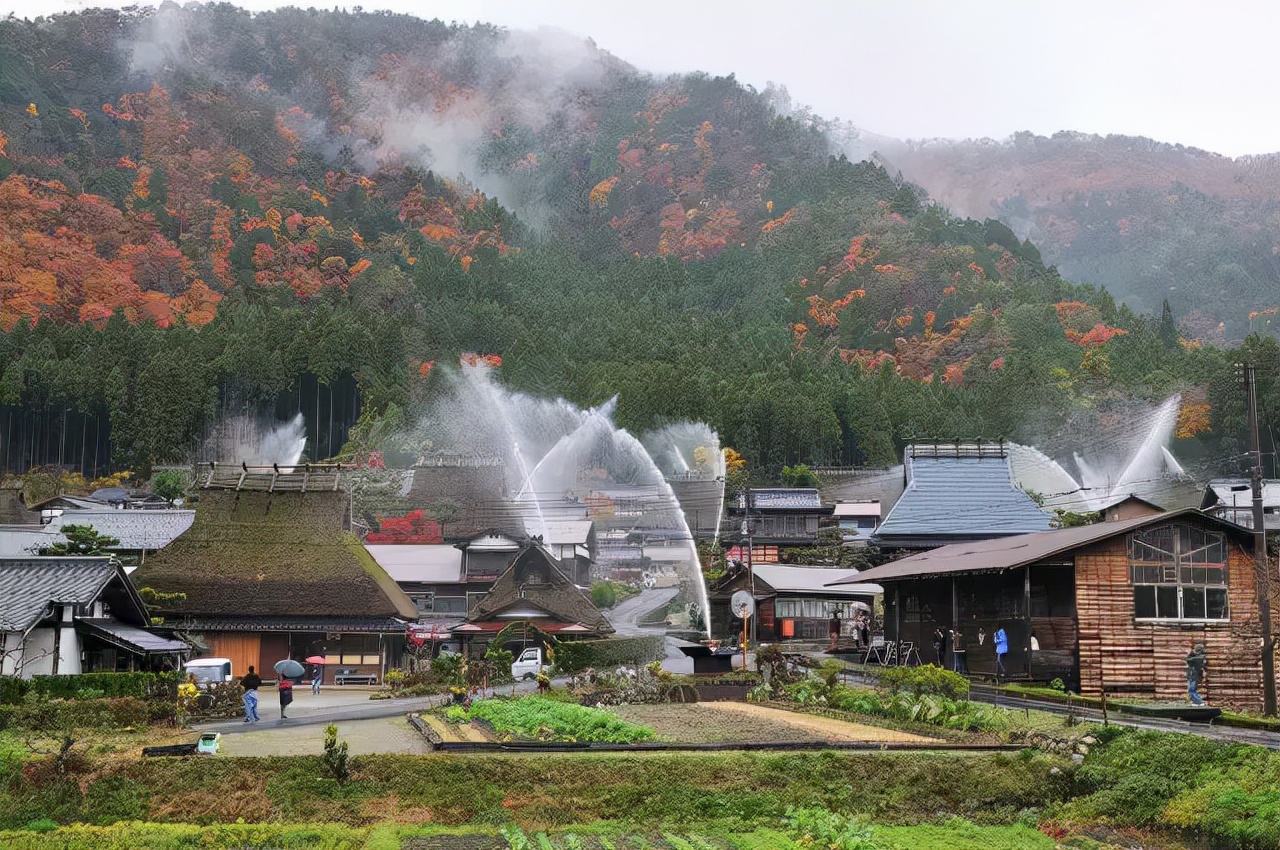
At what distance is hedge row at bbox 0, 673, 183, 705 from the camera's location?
1056 inches

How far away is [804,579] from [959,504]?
7.96 meters

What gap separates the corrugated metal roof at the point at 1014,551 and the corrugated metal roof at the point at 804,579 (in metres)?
14.3

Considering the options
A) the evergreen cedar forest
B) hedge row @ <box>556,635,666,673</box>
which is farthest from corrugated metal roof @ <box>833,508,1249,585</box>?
the evergreen cedar forest

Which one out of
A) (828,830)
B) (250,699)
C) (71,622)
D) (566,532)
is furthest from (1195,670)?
(566,532)

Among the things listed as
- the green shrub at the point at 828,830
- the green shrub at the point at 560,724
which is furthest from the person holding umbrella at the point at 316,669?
the green shrub at the point at 828,830

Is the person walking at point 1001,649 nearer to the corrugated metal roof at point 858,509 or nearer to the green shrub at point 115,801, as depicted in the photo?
the green shrub at point 115,801

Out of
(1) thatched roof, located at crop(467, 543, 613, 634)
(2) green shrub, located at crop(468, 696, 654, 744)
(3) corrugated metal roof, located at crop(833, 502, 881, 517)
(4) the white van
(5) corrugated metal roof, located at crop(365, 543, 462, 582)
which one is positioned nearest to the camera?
(2) green shrub, located at crop(468, 696, 654, 744)

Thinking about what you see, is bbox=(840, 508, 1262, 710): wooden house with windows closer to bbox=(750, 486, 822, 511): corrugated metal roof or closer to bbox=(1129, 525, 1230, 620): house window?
bbox=(1129, 525, 1230, 620): house window

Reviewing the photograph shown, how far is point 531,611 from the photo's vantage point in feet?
171

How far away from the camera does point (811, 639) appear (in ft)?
193

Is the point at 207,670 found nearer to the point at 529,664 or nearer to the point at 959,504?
the point at 529,664

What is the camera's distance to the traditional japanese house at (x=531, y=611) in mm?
51375

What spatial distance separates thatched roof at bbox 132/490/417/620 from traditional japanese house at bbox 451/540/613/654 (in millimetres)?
5189

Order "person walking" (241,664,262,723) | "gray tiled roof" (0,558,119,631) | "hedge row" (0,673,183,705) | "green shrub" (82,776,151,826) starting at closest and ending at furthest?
"green shrub" (82,776,151,826) → "hedge row" (0,673,183,705) → "person walking" (241,664,262,723) → "gray tiled roof" (0,558,119,631)
